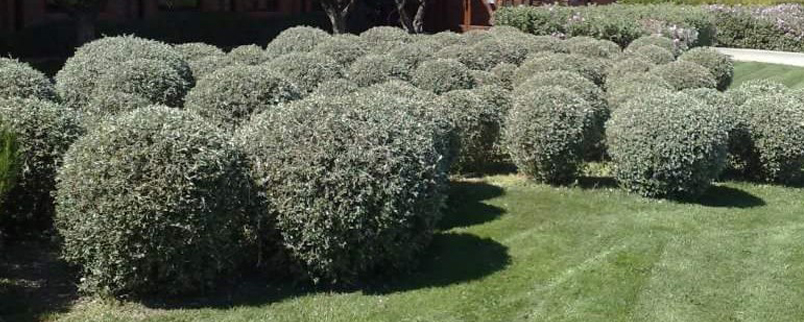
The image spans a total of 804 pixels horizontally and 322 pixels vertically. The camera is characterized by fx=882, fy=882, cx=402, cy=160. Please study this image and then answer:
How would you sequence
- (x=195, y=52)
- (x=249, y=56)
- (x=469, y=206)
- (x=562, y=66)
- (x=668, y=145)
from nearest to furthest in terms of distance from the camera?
(x=668, y=145), (x=469, y=206), (x=249, y=56), (x=195, y=52), (x=562, y=66)

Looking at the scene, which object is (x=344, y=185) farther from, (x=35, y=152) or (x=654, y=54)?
(x=654, y=54)

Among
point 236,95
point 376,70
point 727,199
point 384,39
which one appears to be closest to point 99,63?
point 236,95

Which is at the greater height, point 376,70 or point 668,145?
point 376,70

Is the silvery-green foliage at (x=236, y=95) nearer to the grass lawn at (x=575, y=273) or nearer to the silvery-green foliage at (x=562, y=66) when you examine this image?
the grass lawn at (x=575, y=273)

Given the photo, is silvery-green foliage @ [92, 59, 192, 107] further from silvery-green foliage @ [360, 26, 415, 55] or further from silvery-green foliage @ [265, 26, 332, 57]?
silvery-green foliage @ [360, 26, 415, 55]

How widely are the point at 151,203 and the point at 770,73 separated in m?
18.7

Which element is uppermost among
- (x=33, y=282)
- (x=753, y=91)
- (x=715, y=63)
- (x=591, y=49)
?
(x=591, y=49)

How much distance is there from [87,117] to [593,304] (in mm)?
4945

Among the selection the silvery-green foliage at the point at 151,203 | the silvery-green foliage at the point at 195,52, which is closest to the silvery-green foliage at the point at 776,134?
the silvery-green foliage at the point at 151,203

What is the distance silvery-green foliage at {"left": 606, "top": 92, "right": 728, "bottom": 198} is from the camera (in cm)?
901

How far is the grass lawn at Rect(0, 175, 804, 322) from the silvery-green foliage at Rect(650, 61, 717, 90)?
12.2 ft

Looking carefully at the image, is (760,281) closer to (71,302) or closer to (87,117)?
(71,302)

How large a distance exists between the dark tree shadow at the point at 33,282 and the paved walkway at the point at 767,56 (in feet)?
65.6

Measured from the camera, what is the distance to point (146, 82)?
984 cm
